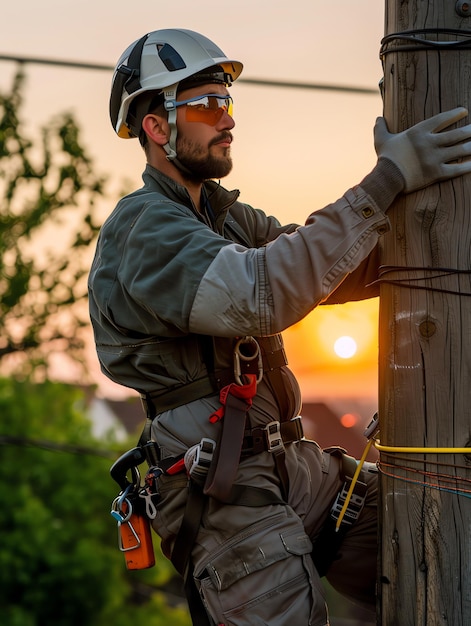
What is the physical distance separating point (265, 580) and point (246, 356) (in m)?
0.77

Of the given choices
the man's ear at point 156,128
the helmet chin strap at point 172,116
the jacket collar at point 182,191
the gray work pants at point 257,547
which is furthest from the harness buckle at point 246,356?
the man's ear at point 156,128

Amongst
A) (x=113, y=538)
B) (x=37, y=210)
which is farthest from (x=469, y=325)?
(x=113, y=538)

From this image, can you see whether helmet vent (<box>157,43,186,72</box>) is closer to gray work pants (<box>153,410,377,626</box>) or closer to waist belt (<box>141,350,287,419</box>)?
waist belt (<box>141,350,287,419</box>)

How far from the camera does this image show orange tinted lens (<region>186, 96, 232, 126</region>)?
4152 mm

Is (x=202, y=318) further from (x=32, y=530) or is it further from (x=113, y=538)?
(x=113, y=538)

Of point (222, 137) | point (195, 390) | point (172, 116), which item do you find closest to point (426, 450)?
point (195, 390)

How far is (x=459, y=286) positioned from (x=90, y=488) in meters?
29.9

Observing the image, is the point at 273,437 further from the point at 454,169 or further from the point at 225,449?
the point at 454,169

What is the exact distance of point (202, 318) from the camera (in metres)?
3.59

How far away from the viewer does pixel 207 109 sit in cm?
416

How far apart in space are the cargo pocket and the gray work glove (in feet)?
4.21

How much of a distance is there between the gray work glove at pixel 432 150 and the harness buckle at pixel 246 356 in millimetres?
797

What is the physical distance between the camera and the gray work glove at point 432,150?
351cm

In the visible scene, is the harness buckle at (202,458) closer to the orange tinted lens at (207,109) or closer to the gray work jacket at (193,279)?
the gray work jacket at (193,279)
